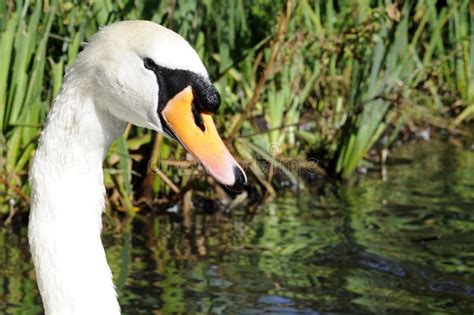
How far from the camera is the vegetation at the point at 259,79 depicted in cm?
670

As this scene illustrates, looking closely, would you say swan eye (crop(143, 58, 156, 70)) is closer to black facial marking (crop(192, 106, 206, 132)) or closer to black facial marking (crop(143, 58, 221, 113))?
black facial marking (crop(143, 58, 221, 113))

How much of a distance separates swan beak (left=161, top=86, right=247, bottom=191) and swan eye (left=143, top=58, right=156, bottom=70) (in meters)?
0.11

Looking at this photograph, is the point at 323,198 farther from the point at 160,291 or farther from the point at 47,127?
the point at 47,127

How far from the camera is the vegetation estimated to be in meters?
6.70

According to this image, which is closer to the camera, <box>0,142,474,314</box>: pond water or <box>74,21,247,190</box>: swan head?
<box>74,21,247,190</box>: swan head

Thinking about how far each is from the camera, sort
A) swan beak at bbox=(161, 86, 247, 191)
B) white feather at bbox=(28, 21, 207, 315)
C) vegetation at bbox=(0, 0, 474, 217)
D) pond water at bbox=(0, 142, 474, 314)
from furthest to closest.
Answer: vegetation at bbox=(0, 0, 474, 217), pond water at bbox=(0, 142, 474, 314), white feather at bbox=(28, 21, 207, 315), swan beak at bbox=(161, 86, 247, 191)

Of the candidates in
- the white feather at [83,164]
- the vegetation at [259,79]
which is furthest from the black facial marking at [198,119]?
the vegetation at [259,79]

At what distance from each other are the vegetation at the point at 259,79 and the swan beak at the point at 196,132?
119 inches

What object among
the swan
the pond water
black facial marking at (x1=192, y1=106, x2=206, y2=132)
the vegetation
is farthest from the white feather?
the vegetation

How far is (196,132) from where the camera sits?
136 inches

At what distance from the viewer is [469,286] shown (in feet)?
20.4

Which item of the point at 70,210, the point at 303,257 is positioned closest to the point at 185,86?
the point at 70,210

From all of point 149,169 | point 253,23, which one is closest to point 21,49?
point 149,169

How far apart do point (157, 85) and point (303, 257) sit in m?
3.38
